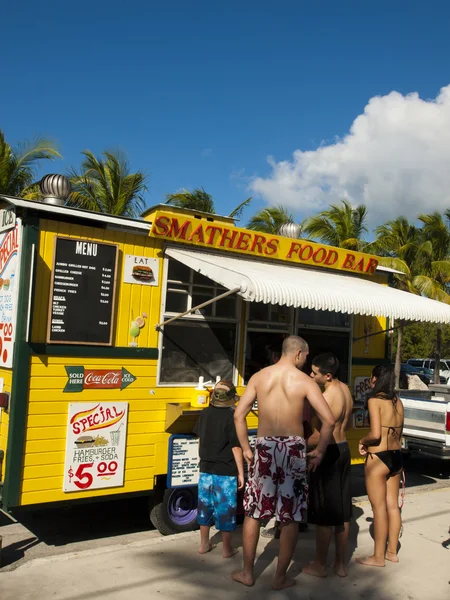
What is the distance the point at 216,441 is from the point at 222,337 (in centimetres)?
181

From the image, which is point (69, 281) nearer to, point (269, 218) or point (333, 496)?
point (333, 496)

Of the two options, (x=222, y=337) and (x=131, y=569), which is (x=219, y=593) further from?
(x=222, y=337)

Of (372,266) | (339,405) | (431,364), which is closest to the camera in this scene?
(339,405)

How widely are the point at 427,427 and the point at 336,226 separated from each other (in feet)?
50.7

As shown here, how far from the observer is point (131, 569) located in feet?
14.9

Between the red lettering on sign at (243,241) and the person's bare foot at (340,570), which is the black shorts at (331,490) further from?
the red lettering on sign at (243,241)

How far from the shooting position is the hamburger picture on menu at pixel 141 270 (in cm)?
576

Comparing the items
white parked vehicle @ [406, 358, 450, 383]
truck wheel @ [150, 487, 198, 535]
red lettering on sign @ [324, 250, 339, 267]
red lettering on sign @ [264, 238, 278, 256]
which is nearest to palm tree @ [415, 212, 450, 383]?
white parked vehicle @ [406, 358, 450, 383]

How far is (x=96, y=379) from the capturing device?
5.48 meters

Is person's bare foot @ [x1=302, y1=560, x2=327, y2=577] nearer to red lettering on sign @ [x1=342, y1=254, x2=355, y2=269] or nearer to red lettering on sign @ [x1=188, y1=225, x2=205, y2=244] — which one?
red lettering on sign @ [x1=188, y1=225, x2=205, y2=244]

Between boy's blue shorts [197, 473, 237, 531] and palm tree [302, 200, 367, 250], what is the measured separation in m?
19.3

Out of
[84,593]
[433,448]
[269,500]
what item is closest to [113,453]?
[84,593]

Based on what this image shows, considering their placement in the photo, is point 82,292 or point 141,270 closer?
point 82,292

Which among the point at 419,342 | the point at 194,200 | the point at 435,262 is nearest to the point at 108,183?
the point at 194,200
